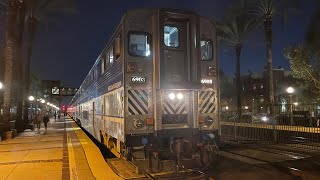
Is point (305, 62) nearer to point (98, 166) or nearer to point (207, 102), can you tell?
point (207, 102)

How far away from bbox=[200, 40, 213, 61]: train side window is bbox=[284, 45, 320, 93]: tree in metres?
15.1

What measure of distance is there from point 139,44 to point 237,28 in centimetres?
2341

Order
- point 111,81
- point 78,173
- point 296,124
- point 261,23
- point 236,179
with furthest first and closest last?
point 261,23, point 296,124, point 111,81, point 78,173, point 236,179

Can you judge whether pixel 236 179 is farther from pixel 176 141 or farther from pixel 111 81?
pixel 111 81

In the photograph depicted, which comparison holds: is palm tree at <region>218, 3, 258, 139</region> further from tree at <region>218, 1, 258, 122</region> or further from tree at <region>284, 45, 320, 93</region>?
tree at <region>284, 45, 320, 93</region>

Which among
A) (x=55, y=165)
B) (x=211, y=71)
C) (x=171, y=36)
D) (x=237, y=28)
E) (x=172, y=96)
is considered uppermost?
(x=237, y=28)

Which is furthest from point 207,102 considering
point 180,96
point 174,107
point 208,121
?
point 174,107

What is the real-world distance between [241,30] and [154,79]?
78.3ft

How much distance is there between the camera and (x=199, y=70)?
374 inches

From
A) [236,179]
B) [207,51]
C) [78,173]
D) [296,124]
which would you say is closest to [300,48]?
[296,124]

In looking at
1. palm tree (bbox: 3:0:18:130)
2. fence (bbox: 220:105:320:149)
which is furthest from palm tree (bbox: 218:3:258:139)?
palm tree (bbox: 3:0:18:130)

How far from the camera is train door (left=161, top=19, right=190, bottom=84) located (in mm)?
9414

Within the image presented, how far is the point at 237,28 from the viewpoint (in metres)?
31.3

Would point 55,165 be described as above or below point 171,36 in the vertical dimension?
below
